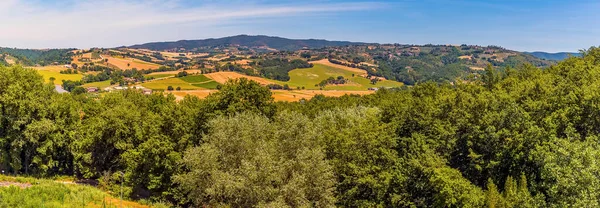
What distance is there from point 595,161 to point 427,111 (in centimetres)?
1548

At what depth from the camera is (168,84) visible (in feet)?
524

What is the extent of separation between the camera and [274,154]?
98.3ft

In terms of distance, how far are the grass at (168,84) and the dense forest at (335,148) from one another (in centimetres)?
10712

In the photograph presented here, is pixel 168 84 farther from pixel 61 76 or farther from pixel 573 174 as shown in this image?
pixel 573 174

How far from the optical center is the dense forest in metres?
26.1

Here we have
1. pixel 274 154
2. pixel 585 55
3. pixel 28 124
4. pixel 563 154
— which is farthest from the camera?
pixel 585 55

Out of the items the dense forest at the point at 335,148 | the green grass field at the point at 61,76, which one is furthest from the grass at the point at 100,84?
the dense forest at the point at 335,148

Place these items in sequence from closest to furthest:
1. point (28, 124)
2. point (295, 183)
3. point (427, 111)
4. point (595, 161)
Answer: point (595, 161) → point (295, 183) → point (427, 111) → point (28, 124)

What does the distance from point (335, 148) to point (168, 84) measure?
141 metres

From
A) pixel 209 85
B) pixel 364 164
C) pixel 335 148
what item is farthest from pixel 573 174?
pixel 209 85

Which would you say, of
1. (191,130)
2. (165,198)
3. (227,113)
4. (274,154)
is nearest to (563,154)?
(274,154)

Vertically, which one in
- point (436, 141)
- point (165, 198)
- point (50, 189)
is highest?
point (436, 141)

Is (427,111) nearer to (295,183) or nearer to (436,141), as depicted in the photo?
(436,141)

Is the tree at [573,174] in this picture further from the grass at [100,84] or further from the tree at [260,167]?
the grass at [100,84]
